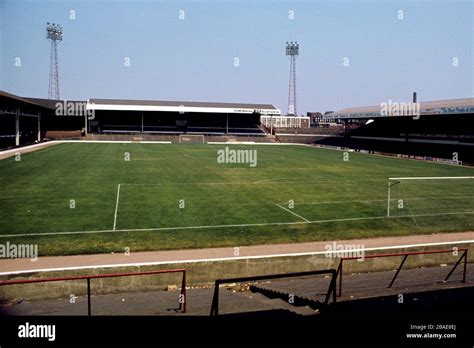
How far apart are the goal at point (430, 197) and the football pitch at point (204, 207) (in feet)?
0.25

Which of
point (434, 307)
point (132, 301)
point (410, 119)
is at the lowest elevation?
point (132, 301)

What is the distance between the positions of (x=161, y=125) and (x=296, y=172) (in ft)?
212

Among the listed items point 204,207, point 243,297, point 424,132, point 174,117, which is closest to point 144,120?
point 174,117

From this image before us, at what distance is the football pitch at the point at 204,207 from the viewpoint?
1852cm

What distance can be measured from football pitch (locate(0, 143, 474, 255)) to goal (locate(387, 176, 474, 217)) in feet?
0.25

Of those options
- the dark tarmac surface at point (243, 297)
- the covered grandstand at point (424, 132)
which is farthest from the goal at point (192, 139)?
the dark tarmac surface at point (243, 297)

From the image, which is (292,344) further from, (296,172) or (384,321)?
(296,172)

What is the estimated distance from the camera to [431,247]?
1650cm

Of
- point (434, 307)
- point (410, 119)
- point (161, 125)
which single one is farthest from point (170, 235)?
point (161, 125)

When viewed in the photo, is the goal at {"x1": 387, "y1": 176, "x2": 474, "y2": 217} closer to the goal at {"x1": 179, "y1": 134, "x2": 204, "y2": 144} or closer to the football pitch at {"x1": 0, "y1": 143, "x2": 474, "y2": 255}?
the football pitch at {"x1": 0, "y1": 143, "x2": 474, "y2": 255}

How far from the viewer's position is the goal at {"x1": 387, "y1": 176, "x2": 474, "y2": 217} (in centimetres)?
2433

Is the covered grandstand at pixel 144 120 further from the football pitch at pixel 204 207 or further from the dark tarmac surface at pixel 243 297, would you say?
the dark tarmac surface at pixel 243 297

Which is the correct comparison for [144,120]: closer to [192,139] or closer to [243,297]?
[192,139]

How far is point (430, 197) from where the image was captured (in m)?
27.3
